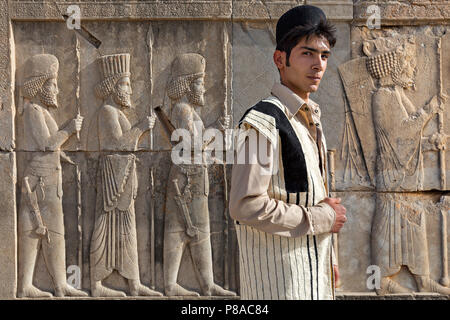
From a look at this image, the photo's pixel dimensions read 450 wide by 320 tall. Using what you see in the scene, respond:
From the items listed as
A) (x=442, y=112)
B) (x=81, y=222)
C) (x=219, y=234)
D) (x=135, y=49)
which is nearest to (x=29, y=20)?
(x=135, y=49)

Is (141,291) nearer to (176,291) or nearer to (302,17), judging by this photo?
(176,291)

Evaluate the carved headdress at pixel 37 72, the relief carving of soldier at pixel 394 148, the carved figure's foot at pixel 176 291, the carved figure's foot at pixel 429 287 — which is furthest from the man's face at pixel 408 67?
the carved headdress at pixel 37 72

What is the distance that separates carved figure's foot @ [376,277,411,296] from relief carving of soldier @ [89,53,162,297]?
2.14 m

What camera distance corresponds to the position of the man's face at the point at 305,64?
2.71m

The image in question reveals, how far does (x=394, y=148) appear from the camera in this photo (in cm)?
630

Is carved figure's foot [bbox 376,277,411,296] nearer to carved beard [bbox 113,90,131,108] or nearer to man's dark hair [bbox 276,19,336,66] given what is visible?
carved beard [bbox 113,90,131,108]

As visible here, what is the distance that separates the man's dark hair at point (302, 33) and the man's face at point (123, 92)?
376 centimetres

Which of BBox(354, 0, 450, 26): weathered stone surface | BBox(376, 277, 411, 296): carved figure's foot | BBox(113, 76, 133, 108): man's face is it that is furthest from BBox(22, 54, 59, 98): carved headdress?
BBox(376, 277, 411, 296): carved figure's foot

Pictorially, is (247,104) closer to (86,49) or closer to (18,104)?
(86,49)

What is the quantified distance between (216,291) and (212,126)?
1.59m

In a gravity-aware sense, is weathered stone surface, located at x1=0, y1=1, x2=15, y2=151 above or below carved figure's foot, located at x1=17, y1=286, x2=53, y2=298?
above

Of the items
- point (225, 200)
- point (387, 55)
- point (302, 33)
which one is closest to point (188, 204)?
point (225, 200)

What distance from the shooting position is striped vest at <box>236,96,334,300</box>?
8.56ft

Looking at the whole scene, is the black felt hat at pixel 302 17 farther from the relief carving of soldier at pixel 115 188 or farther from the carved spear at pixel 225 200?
the relief carving of soldier at pixel 115 188
